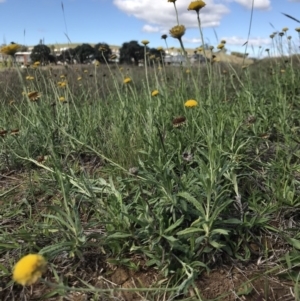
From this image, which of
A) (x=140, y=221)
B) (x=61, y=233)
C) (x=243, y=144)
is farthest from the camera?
(x=243, y=144)

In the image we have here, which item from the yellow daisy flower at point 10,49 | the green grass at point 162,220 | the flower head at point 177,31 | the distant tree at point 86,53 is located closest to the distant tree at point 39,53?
the distant tree at point 86,53

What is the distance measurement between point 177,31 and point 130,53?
1048 cm

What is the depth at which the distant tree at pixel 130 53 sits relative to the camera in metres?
12.1

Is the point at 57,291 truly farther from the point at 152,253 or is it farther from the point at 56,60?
the point at 56,60

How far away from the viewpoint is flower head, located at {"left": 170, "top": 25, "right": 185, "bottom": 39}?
2.30 m

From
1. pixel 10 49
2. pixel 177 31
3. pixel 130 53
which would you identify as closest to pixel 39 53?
pixel 10 49

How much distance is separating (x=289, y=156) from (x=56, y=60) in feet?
15.1

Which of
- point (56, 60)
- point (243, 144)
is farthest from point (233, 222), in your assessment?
point (56, 60)

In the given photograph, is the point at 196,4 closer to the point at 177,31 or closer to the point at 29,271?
the point at 177,31

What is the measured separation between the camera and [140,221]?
1.91 m

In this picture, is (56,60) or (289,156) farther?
(56,60)

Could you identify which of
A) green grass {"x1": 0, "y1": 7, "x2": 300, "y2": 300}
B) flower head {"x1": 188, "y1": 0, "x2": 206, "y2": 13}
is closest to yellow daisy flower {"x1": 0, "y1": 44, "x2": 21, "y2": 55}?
green grass {"x1": 0, "y1": 7, "x2": 300, "y2": 300}

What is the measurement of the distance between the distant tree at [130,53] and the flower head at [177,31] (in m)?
9.71

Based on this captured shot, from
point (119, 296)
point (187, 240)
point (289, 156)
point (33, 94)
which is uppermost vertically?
point (33, 94)
